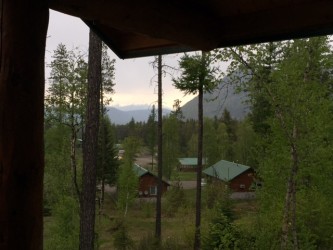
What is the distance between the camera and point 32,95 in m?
1.43

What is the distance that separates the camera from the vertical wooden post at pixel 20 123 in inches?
53.2

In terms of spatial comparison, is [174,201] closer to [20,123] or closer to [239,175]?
[239,175]

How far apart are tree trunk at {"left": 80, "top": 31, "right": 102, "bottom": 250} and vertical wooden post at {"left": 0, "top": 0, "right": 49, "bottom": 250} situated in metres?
6.76

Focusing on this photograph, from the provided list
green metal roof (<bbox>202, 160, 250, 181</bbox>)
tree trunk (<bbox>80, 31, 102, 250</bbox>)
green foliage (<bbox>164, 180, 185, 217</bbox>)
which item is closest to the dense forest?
tree trunk (<bbox>80, 31, 102, 250</bbox>)

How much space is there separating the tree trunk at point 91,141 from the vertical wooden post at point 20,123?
6.76 metres

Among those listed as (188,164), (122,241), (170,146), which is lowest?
(122,241)

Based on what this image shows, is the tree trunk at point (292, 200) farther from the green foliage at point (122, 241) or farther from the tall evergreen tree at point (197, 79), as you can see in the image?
the green foliage at point (122, 241)

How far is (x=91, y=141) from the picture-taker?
8.30 meters

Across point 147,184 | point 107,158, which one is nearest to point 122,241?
point 107,158

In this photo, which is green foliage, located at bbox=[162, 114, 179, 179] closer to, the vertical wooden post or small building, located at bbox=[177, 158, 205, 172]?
small building, located at bbox=[177, 158, 205, 172]

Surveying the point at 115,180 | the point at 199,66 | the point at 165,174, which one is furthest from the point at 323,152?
the point at 165,174

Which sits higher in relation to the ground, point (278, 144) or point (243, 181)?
point (278, 144)

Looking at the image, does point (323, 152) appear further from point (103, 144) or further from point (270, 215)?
point (103, 144)

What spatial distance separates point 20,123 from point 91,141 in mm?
7023
